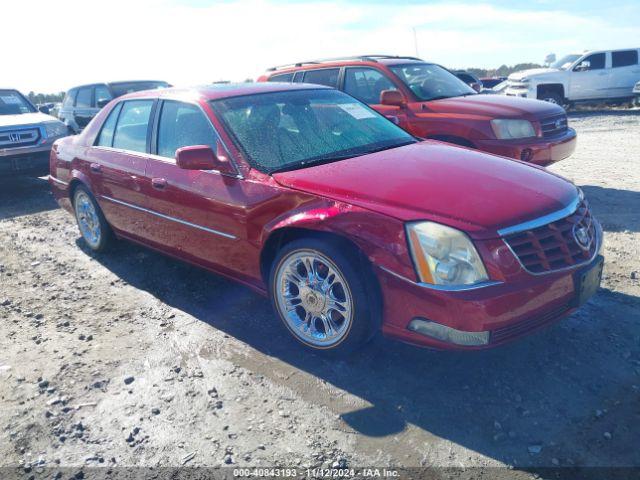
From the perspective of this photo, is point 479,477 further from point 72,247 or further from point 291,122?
point 72,247

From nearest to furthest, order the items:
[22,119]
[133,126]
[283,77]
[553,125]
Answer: [133,126]
[553,125]
[283,77]
[22,119]

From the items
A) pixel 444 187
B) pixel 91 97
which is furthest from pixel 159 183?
pixel 91 97

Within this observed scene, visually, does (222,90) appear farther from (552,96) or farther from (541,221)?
(552,96)

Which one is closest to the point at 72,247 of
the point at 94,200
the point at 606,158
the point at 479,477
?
the point at 94,200

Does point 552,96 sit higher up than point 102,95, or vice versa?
point 102,95

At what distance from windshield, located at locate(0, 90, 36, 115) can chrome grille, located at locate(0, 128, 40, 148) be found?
118 cm

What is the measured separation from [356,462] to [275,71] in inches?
279

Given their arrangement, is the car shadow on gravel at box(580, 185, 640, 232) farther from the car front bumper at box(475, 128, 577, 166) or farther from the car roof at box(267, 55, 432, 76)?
the car roof at box(267, 55, 432, 76)

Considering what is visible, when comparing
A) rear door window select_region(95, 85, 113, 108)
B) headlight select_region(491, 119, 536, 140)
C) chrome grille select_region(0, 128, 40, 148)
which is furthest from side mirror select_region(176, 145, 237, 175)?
rear door window select_region(95, 85, 113, 108)

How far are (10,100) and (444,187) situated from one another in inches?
368

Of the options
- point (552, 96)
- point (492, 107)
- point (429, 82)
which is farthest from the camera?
point (552, 96)

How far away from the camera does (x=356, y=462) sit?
254 centimetres

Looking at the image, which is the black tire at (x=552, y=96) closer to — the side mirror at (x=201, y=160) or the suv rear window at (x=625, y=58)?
the suv rear window at (x=625, y=58)

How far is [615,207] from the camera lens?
6.13m
